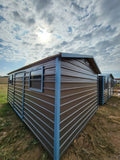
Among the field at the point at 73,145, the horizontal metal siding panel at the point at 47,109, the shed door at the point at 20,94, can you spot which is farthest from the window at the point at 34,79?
the field at the point at 73,145

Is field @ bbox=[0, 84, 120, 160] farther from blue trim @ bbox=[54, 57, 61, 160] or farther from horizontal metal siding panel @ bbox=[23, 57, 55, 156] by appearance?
blue trim @ bbox=[54, 57, 61, 160]

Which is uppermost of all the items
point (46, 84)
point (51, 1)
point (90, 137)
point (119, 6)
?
point (51, 1)

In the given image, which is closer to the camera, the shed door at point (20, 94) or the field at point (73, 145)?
the field at point (73, 145)

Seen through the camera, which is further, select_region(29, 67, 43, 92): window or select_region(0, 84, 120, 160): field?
select_region(29, 67, 43, 92): window

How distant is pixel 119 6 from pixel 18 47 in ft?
25.1

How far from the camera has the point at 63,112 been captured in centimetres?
168

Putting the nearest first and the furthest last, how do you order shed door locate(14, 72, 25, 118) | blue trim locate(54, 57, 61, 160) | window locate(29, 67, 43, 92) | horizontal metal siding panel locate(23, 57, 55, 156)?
1. blue trim locate(54, 57, 61, 160)
2. horizontal metal siding panel locate(23, 57, 55, 156)
3. window locate(29, 67, 43, 92)
4. shed door locate(14, 72, 25, 118)

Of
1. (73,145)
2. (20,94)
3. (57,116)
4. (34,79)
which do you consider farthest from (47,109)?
(20,94)

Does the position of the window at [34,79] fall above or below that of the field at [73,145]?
above

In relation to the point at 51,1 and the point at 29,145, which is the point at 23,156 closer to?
the point at 29,145

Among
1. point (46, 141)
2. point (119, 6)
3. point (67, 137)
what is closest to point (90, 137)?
point (67, 137)

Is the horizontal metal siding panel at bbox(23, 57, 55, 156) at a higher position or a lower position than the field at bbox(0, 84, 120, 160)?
higher

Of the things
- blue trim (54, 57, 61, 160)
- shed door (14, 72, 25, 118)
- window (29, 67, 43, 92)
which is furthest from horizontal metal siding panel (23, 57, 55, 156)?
shed door (14, 72, 25, 118)

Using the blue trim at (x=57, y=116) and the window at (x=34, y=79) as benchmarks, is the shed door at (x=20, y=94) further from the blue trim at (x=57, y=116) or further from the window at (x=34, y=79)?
the blue trim at (x=57, y=116)
